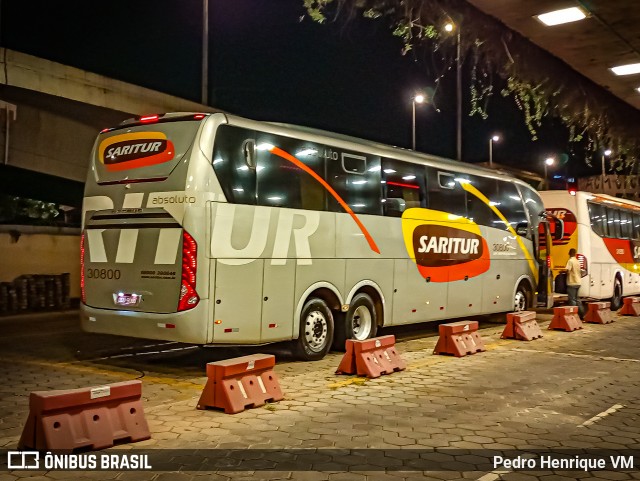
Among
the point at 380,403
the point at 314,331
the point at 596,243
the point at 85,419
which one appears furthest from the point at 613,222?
the point at 85,419

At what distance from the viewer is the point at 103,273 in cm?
991

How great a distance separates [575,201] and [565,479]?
1626 centimetres

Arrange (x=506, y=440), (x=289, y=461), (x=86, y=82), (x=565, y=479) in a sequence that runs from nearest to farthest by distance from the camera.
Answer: (x=565, y=479) → (x=289, y=461) → (x=506, y=440) → (x=86, y=82)

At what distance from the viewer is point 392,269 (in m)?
12.5

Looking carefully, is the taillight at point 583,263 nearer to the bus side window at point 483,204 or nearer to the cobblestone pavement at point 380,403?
the bus side window at point 483,204

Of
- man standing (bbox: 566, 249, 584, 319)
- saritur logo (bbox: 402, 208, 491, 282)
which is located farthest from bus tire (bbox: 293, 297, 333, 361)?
man standing (bbox: 566, 249, 584, 319)

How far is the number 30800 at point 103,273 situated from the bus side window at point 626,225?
18.6m

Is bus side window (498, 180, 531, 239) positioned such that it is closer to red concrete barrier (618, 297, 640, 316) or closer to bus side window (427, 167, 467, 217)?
bus side window (427, 167, 467, 217)

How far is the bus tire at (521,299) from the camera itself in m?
16.9

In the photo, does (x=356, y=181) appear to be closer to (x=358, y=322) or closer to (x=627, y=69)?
(x=358, y=322)

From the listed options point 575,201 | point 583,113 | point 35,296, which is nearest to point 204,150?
point 583,113

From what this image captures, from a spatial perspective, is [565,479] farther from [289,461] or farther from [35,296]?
[35,296]

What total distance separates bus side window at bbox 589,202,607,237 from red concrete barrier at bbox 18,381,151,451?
57.8 ft

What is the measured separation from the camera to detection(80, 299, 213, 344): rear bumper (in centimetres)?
889
